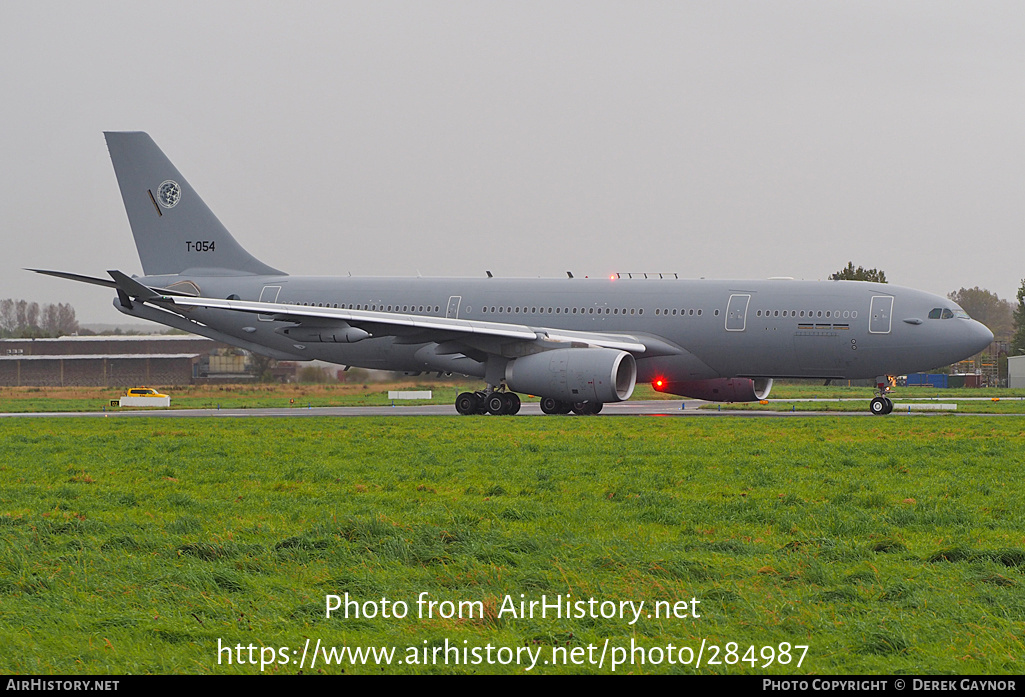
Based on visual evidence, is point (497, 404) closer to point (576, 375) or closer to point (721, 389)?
point (576, 375)

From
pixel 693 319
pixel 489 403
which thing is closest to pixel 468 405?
pixel 489 403

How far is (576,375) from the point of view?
2872 cm

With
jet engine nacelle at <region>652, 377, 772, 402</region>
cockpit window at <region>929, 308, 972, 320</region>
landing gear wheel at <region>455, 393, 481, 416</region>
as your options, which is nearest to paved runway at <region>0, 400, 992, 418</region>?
jet engine nacelle at <region>652, 377, 772, 402</region>

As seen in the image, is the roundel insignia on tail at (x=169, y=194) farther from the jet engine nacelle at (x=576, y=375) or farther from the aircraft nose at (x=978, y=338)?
the aircraft nose at (x=978, y=338)

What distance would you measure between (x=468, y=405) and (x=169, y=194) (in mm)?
13641

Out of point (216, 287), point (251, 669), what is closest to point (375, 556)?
point (251, 669)

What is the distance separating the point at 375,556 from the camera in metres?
9.49

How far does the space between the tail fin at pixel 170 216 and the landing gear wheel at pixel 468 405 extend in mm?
9391

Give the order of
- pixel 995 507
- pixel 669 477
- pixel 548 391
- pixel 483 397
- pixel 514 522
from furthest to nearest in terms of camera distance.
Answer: pixel 483 397, pixel 548 391, pixel 669 477, pixel 995 507, pixel 514 522

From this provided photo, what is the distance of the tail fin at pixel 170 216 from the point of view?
3766 cm

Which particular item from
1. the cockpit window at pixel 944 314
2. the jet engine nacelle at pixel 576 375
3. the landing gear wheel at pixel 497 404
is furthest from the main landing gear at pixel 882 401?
the landing gear wheel at pixel 497 404

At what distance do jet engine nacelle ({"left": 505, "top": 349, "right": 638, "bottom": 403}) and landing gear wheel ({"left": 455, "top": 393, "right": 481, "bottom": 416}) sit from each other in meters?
2.07
